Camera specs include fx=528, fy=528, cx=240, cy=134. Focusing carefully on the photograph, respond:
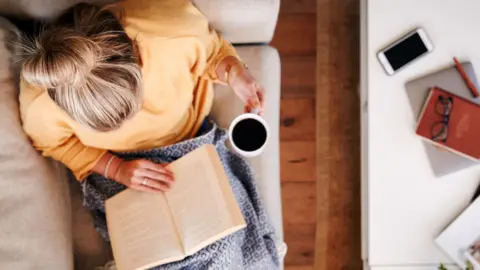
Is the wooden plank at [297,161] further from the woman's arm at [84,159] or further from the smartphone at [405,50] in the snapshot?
the woman's arm at [84,159]

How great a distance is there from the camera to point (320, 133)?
1563 mm

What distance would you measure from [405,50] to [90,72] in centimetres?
67

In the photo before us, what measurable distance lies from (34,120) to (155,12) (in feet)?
0.97

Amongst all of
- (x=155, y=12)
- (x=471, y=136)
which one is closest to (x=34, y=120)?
(x=155, y=12)

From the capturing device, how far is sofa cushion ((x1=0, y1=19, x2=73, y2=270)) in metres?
0.92

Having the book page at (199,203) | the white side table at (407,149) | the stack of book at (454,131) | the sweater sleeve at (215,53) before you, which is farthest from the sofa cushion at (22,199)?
the stack of book at (454,131)

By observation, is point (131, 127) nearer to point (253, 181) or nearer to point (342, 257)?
point (253, 181)

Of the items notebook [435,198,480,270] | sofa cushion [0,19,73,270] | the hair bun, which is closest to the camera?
the hair bun

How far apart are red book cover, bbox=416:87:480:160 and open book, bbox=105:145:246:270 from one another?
18.1 inches

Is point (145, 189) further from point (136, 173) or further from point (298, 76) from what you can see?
A: point (298, 76)

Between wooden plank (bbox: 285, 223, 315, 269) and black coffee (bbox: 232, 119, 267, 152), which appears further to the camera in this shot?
wooden plank (bbox: 285, 223, 315, 269)

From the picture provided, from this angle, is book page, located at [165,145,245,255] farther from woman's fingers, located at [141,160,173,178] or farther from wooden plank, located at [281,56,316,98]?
wooden plank, located at [281,56,316,98]

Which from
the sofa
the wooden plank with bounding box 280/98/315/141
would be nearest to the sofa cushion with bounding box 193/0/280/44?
the sofa

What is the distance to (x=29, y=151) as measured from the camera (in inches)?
39.0
